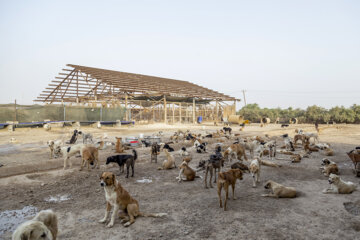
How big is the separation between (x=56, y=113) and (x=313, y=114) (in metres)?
40.4

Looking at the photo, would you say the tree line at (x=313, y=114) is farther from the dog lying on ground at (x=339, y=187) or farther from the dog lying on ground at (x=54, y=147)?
the dog lying on ground at (x=54, y=147)

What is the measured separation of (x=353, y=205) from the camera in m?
4.85

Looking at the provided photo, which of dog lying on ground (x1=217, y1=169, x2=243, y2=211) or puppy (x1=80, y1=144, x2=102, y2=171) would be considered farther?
puppy (x1=80, y1=144, x2=102, y2=171)

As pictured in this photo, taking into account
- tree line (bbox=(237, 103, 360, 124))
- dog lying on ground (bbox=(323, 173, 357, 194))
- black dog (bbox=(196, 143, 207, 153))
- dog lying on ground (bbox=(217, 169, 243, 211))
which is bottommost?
dog lying on ground (bbox=(323, 173, 357, 194))

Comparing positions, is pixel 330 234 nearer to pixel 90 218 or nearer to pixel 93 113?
pixel 90 218

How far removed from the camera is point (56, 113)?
22547 mm

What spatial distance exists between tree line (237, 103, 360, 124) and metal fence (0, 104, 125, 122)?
29.2m

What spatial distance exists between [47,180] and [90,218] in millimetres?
3346

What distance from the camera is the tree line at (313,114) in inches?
1390

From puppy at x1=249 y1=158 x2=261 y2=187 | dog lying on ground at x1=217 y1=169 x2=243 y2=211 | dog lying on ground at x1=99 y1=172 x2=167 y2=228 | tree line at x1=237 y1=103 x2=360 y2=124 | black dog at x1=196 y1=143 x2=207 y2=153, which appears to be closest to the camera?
dog lying on ground at x1=99 y1=172 x2=167 y2=228

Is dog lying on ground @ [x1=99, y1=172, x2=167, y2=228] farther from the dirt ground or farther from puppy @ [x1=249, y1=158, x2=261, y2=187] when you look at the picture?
puppy @ [x1=249, y1=158, x2=261, y2=187]

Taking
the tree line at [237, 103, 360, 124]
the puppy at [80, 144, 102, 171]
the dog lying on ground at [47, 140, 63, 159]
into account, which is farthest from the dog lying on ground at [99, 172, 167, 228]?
the tree line at [237, 103, 360, 124]

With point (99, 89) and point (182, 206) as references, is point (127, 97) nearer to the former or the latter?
point (99, 89)

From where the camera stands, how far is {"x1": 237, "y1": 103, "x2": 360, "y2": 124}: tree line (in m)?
35.3
